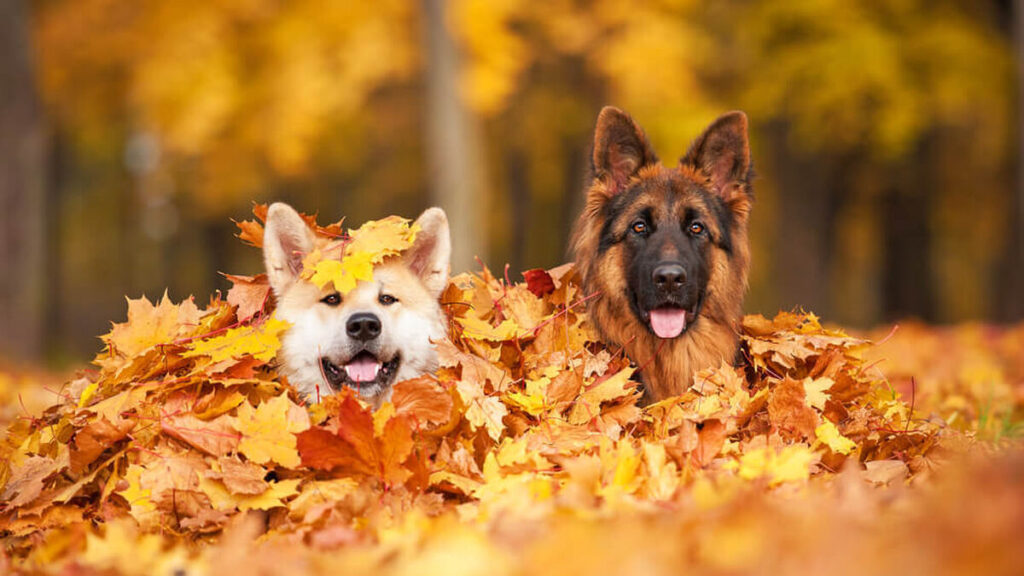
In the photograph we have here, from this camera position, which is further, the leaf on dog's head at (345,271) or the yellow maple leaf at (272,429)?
the leaf on dog's head at (345,271)

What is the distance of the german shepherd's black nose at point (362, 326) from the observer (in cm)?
383

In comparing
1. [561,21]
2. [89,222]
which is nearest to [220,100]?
[561,21]

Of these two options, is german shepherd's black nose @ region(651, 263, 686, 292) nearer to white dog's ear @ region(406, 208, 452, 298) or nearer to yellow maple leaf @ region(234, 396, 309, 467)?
white dog's ear @ region(406, 208, 452, 298)

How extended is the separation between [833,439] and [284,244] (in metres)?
2.56

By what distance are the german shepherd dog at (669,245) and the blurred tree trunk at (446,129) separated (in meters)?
7.69

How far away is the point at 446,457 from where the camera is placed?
3.56 metres

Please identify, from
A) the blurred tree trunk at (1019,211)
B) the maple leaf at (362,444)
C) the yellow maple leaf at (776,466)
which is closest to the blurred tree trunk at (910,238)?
the blurred tree trunk at (1019,211)

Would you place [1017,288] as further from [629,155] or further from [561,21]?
[629,155]

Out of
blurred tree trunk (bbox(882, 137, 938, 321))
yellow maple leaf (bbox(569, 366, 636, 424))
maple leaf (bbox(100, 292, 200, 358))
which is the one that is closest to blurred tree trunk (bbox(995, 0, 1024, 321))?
blurred tree trunk (bbox(882, 137, 938, 321))

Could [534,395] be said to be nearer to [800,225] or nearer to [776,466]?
[776,466]

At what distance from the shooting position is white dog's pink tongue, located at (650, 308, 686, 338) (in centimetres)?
435

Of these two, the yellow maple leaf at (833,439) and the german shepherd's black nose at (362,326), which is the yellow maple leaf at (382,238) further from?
the yellow maple leaf at (833,439)

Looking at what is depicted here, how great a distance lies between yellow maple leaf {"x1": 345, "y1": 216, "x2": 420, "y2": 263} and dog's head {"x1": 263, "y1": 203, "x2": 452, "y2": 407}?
10 centimetres

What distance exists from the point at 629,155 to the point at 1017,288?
423 inches
